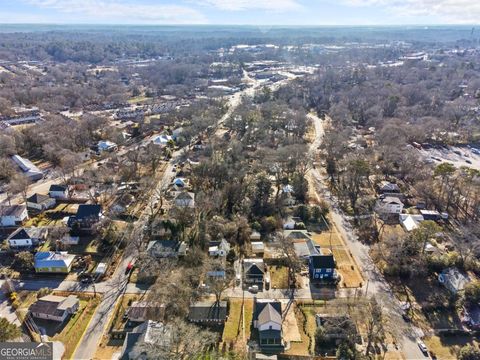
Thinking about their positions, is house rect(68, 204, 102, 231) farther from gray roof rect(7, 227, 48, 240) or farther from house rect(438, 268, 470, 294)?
house rect(438, 268, 470, 294)

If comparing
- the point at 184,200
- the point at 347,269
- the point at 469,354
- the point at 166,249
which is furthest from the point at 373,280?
the point at 184,200

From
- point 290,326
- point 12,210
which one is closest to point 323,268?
point 290,326

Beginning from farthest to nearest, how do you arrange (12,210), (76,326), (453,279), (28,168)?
1. (28,168)
2. (12,210)
3. (453,279)
4. (76,326)

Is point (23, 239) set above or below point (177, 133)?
below

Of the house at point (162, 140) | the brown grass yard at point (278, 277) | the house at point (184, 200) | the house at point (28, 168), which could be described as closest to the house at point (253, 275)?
the brown grass yard at point (278, 277)

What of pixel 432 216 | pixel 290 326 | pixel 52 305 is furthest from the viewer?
pixel 432 216

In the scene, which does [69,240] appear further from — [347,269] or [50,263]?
[347,269]

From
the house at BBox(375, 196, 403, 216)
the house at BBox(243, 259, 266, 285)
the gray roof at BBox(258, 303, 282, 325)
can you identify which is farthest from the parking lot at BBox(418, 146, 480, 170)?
the gray roof at BBox(258, 303, 282, 325)

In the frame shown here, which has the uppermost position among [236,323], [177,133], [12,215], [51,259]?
[177,133]

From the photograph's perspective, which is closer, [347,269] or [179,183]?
[347,269]
